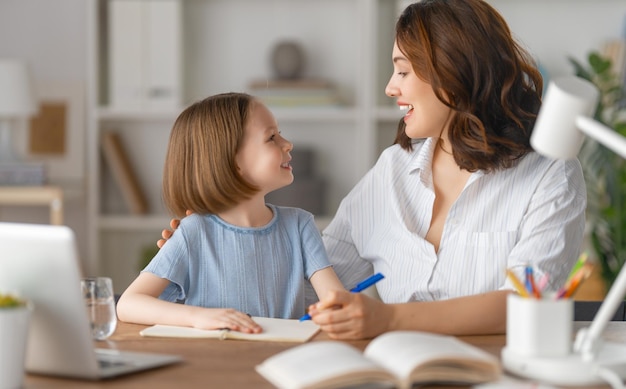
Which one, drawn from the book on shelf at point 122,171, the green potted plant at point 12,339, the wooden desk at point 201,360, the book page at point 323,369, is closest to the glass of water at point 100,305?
the wooden desk at point 201,360

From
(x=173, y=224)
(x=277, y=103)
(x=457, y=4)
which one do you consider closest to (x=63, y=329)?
(x=173, y=224)

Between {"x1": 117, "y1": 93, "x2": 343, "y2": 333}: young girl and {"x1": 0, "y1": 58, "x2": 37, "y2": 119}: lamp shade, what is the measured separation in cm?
239

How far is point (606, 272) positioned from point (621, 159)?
466 millimetres

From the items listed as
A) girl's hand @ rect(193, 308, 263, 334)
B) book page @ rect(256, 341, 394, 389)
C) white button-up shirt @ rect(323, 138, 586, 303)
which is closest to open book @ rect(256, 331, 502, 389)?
book page @ rect(256, 341, 394, 389)

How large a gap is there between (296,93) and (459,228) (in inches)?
96.0

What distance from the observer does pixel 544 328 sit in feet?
4.38

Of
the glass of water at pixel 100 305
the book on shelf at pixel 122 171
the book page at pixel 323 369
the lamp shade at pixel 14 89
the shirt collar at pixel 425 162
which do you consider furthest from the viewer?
the book on shelf at pixel 122 171

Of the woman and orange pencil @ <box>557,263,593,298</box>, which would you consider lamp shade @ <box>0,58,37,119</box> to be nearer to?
the woman

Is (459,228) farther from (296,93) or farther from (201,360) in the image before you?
(296,93)

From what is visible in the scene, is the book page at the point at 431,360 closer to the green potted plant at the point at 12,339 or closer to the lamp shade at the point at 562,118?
the lamp shade at the point at 562,118

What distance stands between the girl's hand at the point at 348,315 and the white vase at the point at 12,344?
→ 1.58 ft

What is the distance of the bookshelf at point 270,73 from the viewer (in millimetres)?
4332

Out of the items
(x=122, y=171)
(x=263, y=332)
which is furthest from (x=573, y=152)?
(x=122, y=171)

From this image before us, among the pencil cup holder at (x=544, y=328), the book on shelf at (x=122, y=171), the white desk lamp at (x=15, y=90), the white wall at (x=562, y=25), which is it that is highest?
the white wall at (x=562, y=25)
